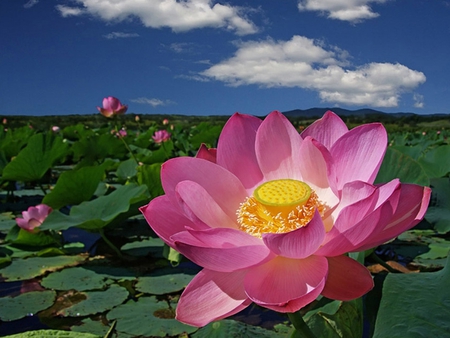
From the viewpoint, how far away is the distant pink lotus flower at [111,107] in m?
3.53

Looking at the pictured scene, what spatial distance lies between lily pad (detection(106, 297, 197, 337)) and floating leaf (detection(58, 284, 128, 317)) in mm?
54

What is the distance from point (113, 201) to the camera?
8.39ft

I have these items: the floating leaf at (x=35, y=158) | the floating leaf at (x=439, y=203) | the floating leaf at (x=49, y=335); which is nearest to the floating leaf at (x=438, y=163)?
the floating leaf at (x=439, y=203)

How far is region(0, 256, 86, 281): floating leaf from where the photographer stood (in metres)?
2.39

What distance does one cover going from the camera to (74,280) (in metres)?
2.27

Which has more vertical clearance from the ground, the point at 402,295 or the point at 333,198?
the point at 333,198

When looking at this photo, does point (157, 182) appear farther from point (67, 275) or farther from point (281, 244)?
point (281, 244)

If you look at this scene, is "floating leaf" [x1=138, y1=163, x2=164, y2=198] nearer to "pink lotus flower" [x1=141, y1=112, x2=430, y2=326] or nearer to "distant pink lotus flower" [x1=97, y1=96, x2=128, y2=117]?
"distant pink lotus flower" [x1=97, y1=96, x2=128, y2=117]

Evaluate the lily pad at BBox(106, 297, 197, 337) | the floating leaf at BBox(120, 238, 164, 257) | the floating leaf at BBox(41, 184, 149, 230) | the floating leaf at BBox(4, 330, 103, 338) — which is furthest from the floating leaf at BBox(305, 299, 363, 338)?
the floating leaf at BBox(120, 238, 164, 257)

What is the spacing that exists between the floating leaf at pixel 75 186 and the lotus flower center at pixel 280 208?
221cm

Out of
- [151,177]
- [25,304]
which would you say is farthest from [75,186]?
[25,304]

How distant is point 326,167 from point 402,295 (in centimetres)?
25

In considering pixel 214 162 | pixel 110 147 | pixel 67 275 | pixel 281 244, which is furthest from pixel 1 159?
pixel 281 244

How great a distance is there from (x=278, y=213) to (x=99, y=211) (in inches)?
77.0
